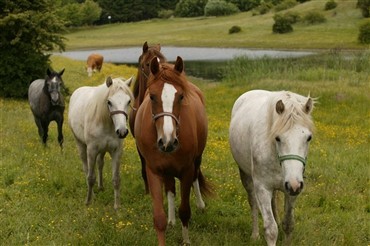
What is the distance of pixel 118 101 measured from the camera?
6.71 meters

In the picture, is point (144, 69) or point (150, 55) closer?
point (150, 55)

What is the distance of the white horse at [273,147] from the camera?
4324 mm

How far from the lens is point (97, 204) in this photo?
7.54 metres

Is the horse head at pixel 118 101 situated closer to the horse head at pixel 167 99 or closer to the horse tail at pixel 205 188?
the horse head at pixel 167 99

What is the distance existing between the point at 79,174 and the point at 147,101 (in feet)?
12.1

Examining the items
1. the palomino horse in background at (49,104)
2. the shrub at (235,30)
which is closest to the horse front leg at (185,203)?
the palomino horse in background at (49,104)

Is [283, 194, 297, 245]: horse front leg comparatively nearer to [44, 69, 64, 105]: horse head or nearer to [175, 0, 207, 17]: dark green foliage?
[44, 69, 64, 105]: horse head

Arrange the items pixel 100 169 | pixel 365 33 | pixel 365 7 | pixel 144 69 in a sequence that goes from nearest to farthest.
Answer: pixel 144 69 → pixel 100 169 → pixel 365 33 → pixel 365 7

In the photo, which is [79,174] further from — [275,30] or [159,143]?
[275,30]

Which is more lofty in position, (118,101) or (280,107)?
(280,107)

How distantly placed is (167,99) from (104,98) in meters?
2.57

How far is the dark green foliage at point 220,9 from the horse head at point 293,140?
101m

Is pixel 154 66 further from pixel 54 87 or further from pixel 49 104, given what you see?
pixel 49 104

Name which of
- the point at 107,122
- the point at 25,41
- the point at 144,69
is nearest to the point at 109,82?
the point at 144,69
